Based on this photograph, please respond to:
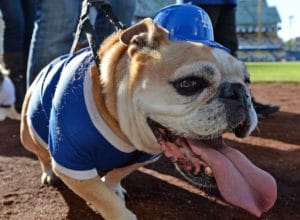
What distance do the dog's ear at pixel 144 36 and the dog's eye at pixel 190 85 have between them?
0.20 metres

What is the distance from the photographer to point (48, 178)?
263 centimetres

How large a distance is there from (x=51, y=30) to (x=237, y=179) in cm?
175

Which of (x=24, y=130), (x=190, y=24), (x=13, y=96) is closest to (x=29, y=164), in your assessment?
(x=24, y=130)

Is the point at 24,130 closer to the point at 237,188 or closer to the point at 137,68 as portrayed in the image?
the point at 137,68

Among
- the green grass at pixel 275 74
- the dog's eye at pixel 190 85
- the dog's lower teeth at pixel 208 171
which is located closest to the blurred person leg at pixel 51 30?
the dog's eye at pixel 190 85

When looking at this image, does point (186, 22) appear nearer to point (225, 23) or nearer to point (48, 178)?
point (48, 178)

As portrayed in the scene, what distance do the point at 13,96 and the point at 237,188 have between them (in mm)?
3620

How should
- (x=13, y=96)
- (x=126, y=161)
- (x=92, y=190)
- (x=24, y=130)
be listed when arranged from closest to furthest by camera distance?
(x=92, y=190) → (x=126, y=161) → (x=24, y=130) → (x=13, y=96)

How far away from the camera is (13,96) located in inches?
194

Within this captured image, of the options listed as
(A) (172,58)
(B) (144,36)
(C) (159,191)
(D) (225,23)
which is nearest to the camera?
(A) (172,58)

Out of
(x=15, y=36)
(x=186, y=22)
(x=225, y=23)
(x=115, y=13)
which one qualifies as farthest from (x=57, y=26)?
(x=15, y=36)

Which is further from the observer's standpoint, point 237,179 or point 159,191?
point 159,191

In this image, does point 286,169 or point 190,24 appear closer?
point 190,24

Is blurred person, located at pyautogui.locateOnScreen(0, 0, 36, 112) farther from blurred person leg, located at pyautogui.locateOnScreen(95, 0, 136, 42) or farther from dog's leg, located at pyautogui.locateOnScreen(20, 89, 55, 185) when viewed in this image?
dog's leg, located at pyautogui.locateOnScreen(20, 89, 55, 185)
